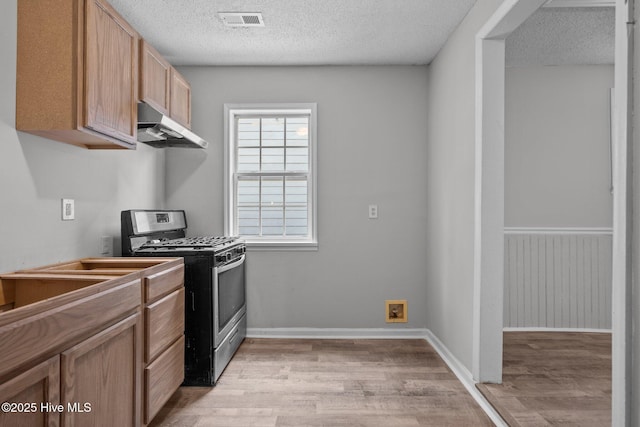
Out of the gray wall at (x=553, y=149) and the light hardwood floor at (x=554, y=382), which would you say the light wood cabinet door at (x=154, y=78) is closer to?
the light hardwood floor at (x=554, y=382)

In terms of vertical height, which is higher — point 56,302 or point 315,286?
point 56,302

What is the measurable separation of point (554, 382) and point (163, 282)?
239 cm

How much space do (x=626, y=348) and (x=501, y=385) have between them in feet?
4.44

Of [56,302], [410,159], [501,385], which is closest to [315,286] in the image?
[410,159]

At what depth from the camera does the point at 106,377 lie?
171 cm

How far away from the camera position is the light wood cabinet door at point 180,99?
3.32 metres

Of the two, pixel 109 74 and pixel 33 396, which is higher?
pixel 109 74

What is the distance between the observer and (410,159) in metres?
3.90

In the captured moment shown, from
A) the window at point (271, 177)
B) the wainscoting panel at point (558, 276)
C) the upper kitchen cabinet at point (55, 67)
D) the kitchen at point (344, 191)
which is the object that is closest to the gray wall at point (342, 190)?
the kitchen at point (344, 191)

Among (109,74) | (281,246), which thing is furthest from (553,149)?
(109,74)

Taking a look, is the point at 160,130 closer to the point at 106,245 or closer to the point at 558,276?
the point at 106,245

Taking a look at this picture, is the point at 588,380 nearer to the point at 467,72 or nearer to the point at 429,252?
the point at 429,252

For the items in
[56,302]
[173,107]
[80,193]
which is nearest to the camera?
[56,302]

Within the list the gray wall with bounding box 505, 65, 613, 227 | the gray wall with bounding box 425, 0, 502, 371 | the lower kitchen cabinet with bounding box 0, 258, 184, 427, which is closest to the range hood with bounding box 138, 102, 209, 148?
the lower kitchen cabinet with bounding box 0, 258, 184, 427
